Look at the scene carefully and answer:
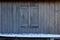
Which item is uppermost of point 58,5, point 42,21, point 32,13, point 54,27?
point 58,5

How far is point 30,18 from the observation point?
3.55m

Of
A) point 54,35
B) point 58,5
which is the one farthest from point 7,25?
point 58,5

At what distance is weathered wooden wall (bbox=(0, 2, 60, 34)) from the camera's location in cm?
353

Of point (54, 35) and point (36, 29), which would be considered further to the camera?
point (36, 29)

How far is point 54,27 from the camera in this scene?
3521mm

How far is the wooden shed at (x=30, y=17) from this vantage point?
3.53 m

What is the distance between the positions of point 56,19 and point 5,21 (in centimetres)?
180

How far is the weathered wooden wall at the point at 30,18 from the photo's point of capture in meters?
3.53

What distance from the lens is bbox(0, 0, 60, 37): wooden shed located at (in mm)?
3531

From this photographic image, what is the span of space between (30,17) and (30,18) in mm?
35

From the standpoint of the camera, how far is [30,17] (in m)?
3.55

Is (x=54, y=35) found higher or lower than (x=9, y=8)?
lower

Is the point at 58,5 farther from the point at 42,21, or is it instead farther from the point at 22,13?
the point at 22,13

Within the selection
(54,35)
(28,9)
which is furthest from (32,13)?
(54,35)
